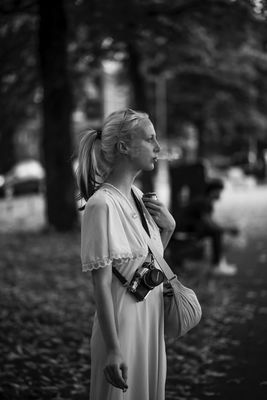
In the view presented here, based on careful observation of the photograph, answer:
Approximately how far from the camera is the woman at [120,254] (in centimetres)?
237

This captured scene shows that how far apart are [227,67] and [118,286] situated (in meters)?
21.8

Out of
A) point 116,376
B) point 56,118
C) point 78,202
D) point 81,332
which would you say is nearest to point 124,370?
point 116,376

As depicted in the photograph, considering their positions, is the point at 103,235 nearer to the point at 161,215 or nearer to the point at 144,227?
the point at 144,227

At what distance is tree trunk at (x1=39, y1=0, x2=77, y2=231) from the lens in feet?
42.8

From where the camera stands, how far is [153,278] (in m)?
2.46

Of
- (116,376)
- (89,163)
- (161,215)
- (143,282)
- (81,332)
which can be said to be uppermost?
(89,163)

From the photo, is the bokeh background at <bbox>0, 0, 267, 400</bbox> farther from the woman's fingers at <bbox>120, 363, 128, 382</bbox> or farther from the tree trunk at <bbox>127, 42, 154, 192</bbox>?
the woman's fingers at <bbox>120, 363, 128, 382</bbox>

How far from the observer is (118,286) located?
2473mm

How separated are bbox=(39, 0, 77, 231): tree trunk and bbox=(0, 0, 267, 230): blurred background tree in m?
0.02

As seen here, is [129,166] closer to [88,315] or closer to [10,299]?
[88,315]

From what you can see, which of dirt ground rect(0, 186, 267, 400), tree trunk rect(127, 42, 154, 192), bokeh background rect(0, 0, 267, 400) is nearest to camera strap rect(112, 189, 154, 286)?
bokeh background rect(0, 0, 267, 400)

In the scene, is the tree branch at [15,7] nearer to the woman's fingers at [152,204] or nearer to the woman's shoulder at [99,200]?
the woman's fingers at [152,204]

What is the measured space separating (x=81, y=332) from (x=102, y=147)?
4.03 metres

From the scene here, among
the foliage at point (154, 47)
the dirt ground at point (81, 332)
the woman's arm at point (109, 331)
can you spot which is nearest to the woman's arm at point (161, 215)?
the woman's arm at point (109, 331)
